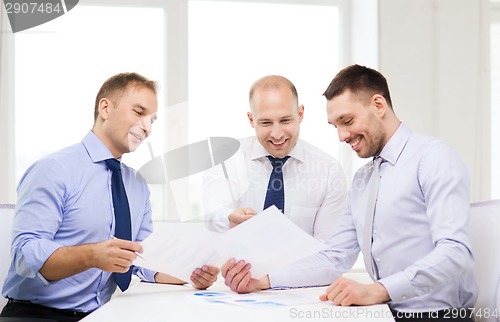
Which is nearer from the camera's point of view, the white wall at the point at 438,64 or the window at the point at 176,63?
the window at the point at 176,63

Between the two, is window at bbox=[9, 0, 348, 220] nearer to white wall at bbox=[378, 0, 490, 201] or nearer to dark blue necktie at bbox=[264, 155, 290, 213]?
white wall at bbox=[378, 0, 490, 201]

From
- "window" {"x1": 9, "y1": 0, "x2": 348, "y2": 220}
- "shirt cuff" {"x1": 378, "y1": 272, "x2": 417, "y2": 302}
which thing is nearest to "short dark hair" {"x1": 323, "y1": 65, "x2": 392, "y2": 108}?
"shirt cuff" {"x1": 378, "y1": 272, "x2": 417, "y2": 302}

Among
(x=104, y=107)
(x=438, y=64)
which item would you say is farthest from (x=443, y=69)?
(x=104, y=107)

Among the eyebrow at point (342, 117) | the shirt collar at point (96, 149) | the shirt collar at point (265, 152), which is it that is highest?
the eyebrow at point (342, 117)

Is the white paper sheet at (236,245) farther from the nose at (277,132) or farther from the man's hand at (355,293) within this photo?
the nose at (277,132)

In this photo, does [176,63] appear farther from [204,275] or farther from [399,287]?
[399,287]

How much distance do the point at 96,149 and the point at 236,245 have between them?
754mm

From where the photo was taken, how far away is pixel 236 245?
1.90 metres

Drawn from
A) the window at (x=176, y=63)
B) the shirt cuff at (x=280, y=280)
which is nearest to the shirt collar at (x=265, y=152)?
the shirt cuff at (x=280, y=280)

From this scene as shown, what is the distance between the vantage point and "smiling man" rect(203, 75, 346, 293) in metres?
2.65

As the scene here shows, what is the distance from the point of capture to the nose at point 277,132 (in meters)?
2.62

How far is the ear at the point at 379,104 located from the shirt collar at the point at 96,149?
3.31ft

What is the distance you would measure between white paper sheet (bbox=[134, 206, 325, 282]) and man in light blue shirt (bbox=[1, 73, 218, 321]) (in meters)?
0.07

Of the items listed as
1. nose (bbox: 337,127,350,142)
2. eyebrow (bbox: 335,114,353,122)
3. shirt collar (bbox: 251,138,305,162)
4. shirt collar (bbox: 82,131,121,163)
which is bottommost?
shirt collar (bbox: 251,138,305,162)
